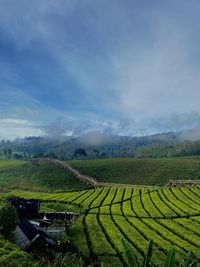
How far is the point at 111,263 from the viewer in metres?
31.1

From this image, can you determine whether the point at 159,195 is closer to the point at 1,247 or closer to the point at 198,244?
the point at 198,244

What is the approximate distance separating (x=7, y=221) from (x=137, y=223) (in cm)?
1891

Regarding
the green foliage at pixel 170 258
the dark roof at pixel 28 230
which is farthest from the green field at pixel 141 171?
the green foliage at pixel 170 258

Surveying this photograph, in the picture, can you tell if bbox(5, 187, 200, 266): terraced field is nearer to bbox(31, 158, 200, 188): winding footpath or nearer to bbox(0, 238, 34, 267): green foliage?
bbox(0, 238, 34, 267): green foliage

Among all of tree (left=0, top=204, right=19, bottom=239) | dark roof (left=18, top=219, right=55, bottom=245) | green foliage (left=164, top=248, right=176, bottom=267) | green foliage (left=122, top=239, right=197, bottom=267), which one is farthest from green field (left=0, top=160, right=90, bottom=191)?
green foliage (left=164, top=248, right=176, bottom=267)

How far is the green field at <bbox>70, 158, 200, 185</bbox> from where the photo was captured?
103500 millimetres

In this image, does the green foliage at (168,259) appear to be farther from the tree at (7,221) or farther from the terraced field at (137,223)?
the tree at (7,221)

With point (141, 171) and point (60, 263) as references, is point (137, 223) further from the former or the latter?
point (141, 171)

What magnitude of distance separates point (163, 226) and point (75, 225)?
11546mm

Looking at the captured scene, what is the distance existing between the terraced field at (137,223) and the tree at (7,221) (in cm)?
720

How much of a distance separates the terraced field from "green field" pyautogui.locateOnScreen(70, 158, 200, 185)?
1209 inches

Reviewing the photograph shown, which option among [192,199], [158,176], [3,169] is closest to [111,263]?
[192,199]

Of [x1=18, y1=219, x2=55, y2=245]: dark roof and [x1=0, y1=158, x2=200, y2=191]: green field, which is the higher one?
[x1=0, y1=158, x2=200, y2=191]: green field

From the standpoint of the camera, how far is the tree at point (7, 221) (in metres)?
33.3
